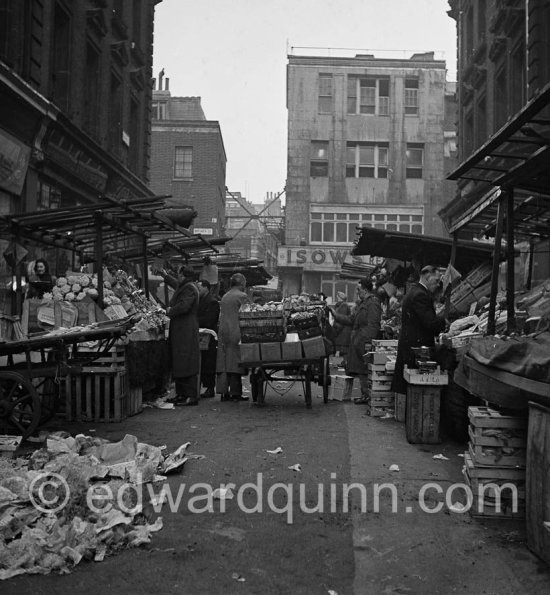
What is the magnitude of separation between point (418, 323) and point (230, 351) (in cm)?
342

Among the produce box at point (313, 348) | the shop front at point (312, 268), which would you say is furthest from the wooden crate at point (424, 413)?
the shop front at point (312, 268)

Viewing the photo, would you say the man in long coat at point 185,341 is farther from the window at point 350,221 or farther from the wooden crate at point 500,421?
the window at point 350,221

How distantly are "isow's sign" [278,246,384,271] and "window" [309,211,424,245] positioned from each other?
1.47 meters

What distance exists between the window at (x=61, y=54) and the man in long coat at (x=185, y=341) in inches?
325

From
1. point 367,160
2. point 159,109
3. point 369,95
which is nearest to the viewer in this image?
point 367,160

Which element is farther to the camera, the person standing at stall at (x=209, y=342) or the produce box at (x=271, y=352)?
the person standing at stall at (x=209, y=342)

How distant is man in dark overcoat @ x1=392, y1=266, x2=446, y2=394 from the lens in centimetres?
800

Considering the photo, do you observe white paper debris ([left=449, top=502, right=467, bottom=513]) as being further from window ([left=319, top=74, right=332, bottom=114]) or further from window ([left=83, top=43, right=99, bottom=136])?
window ([left=319, top=74, right=332, bottom=114])

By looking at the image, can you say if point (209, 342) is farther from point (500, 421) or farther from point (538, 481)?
point (538, 481)

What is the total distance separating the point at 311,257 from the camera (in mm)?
38375

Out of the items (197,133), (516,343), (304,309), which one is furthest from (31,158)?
(197,133)

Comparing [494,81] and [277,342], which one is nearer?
[277,342]

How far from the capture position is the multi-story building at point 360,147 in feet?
131

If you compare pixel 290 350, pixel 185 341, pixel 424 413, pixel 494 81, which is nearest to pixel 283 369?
pixel 290 350
